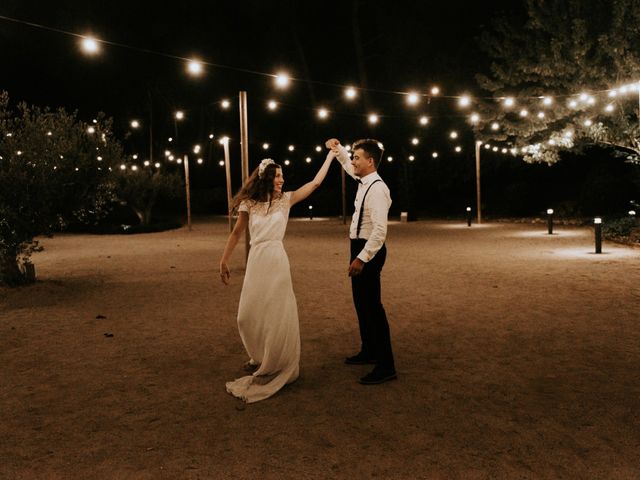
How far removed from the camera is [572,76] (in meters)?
19.6

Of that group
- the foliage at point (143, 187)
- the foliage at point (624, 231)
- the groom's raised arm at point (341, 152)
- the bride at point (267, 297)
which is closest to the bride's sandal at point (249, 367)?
the bride at point (267, 297)

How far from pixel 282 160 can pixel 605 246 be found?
28.4 metres

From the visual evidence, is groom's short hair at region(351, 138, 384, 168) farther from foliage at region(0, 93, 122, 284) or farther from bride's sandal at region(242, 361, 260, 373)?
foliage at region(0, 93, 122, 284)

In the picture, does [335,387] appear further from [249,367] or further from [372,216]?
[372,216]

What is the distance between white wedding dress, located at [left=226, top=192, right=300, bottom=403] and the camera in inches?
177

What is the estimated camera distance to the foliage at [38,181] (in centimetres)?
981

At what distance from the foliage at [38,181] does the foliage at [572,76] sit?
45.8 ft

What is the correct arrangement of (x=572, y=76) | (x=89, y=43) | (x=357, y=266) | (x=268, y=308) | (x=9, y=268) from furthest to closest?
1. (x=572, y=76)
2. (x=9, y=268)
3. (x=89, y=43)
4. (x=268, y=308)
5. (x=357, y=266)

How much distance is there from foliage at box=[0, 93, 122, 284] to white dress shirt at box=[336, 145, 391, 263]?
7.39 meters

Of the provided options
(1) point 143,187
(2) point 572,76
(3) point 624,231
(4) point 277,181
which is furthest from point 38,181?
(1) point 143,187

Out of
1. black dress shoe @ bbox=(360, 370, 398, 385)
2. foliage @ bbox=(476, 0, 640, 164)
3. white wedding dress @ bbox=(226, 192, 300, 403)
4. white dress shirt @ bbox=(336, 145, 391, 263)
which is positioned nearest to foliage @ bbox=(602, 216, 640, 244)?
foliage @ bbox=(476, 0, 640, 164)

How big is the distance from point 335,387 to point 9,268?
8.00m

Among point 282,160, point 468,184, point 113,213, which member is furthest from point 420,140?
point 113,213

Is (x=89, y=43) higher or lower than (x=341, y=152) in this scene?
higher
